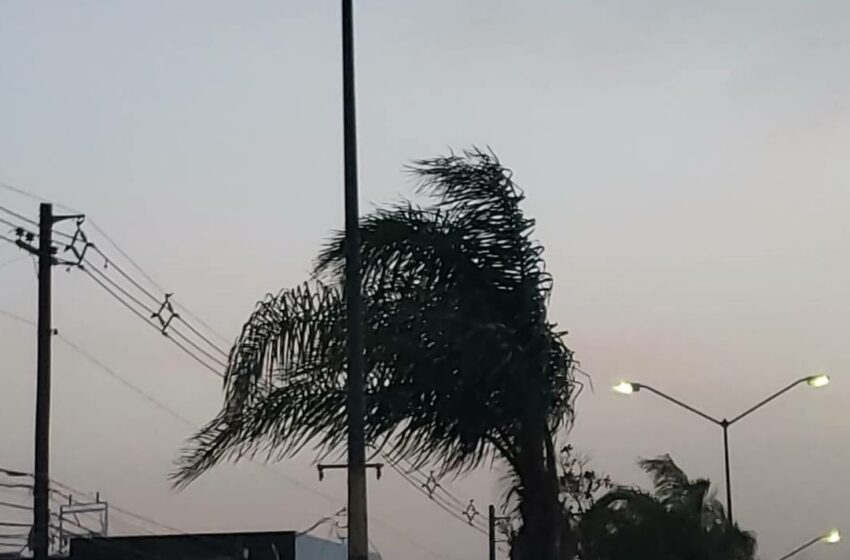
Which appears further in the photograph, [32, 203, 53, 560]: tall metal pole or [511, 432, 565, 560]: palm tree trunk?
[32, 203, 53, 560]: tall metal pole

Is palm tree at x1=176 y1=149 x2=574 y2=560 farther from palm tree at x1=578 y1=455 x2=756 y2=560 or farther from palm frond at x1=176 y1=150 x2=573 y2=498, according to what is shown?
palm tree at x1=578 y1=455 x2=756 y2=560

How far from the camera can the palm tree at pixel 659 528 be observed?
1738 centimetres

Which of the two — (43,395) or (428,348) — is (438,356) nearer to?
(428,348)

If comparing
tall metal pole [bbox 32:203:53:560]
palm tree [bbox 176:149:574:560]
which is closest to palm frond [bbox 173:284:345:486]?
palm tree [bbox 176:149:574:560]

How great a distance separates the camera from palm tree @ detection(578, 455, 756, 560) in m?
17.4

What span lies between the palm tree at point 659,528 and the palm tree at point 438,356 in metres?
5.17

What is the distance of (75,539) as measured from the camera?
36.9 meters

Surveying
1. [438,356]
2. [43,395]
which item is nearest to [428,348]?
[438,356]

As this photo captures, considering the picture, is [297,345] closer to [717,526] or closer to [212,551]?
[717,526]

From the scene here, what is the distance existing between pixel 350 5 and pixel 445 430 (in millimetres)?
4046

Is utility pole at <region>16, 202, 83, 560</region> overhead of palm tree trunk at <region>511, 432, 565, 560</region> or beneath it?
overhead

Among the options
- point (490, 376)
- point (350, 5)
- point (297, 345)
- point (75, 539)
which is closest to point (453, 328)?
point (490, 376)

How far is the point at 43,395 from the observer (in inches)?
957

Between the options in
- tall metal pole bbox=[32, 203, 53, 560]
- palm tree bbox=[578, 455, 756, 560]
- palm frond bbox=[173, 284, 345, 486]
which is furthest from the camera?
tall metal pole bbox=[32, 203, 53, 560]
